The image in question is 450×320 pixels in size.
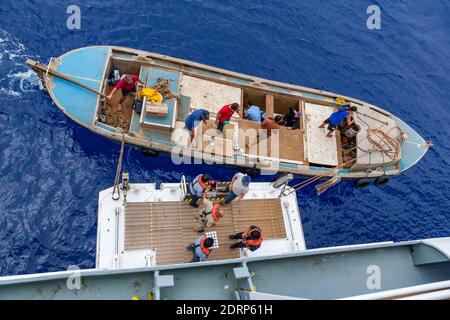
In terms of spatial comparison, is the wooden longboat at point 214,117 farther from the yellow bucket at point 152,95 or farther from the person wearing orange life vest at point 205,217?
the person wearing orange life vest at point 205,217

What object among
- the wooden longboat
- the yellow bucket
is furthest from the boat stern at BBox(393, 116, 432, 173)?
the yellow bucket

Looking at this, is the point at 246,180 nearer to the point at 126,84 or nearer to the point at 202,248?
the point at 202,248

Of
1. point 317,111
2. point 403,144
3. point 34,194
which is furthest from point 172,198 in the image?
point 403,144

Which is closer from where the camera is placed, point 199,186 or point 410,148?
point 199,186

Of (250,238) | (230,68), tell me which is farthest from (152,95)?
(250,238)

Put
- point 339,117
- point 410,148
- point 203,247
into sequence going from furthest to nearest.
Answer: point 410,148 → point 339,117 → point 203,247

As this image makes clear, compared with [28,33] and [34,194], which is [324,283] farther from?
[28,33]
